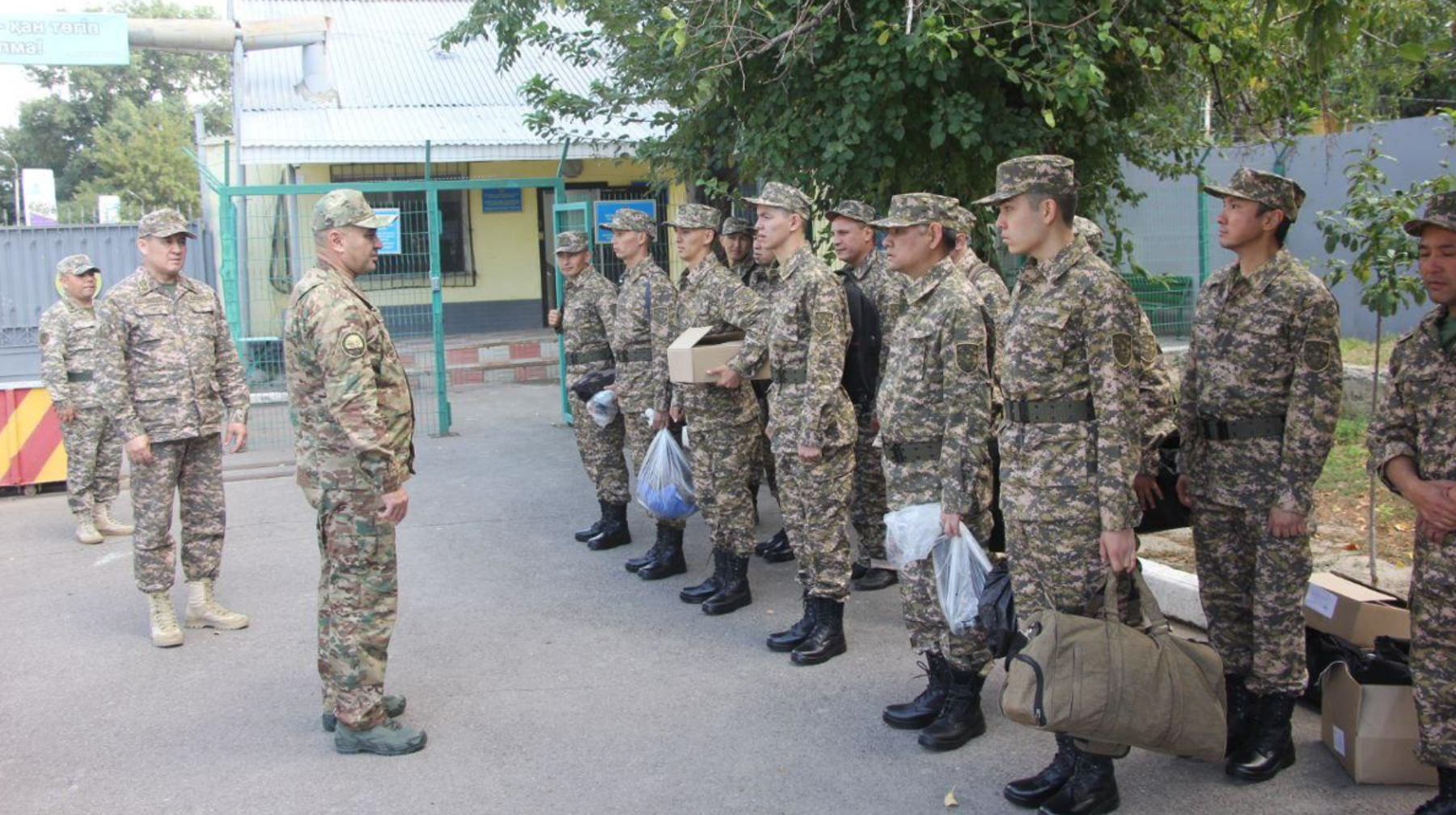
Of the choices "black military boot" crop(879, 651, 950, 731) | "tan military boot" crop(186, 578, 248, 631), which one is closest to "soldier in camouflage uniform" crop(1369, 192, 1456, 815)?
"black military boot" crop(879, 651, 950, 731)

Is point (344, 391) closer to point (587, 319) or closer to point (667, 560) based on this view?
point (667, 560)

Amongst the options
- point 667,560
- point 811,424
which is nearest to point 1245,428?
point 811,424

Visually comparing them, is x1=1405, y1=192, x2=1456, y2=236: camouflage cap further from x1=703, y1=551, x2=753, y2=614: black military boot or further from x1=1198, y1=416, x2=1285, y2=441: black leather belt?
x1=703, y1=551, x2=753, y2=614: black military boot

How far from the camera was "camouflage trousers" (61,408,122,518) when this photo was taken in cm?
844

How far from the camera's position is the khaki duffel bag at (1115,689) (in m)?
3.55

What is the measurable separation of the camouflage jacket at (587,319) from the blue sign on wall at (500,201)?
10556 mm

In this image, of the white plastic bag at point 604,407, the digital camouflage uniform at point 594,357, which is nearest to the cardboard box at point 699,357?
the white plastic bag at point 604,407

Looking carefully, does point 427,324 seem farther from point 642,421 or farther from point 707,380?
point 707,380

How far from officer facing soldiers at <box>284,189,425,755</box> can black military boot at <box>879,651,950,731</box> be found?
6.09ft

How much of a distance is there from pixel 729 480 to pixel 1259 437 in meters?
2.84

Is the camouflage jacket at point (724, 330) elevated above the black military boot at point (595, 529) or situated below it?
above

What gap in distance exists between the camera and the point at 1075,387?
3873mm

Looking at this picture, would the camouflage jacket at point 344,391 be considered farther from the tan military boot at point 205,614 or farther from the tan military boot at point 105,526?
the tan military boot at point 105,526

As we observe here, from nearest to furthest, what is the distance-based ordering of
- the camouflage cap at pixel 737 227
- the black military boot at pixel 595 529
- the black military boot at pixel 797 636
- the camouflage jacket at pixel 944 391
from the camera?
the camouflage jacket at pixel 944 391, the black military boot at pixel 797 636, the black military boot at pixel 595 529, the camouflage cap at pixel 737 227
